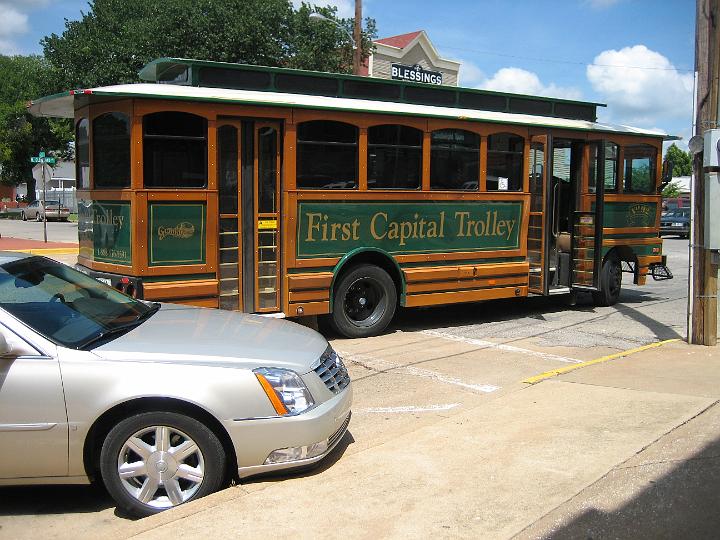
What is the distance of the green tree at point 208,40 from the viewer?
95.9 ft

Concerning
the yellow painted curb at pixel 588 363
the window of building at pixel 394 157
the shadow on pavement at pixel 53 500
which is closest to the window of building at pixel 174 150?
the window of building at pixel 394 157

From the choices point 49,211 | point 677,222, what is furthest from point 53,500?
point 49,211

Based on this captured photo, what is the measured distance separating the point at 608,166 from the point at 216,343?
874 cm

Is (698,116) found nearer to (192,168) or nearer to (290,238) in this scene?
(290,238)

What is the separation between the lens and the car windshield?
4.26 m

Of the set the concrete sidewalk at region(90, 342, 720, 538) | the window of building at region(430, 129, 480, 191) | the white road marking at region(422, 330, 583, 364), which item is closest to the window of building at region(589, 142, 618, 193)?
the window of building at region(430, 129, 480, 191)

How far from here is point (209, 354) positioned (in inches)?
165

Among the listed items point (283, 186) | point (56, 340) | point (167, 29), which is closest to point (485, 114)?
point (283, 186)

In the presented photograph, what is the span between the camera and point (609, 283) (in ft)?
38.9

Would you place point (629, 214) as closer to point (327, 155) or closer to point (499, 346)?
point (499, 346)

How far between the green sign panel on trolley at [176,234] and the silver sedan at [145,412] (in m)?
3.21

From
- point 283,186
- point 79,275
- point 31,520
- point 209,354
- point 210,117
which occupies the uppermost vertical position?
point 210,117

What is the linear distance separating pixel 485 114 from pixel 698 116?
9.16 ft

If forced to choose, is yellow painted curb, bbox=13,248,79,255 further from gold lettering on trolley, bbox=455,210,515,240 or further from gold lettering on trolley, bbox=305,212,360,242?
gold lettering on trolley, bbox=455,210,515,240
